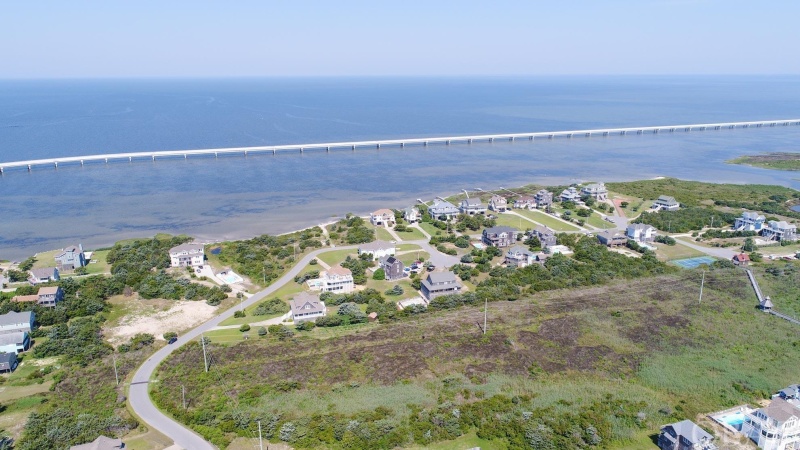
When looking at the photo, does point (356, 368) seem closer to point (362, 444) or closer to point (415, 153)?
point (362, 444)

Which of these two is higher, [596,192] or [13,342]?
[596,192]

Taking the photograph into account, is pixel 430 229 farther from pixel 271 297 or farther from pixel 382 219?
pixel 271 297

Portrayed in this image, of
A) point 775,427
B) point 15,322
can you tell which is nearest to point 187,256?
point 15,322

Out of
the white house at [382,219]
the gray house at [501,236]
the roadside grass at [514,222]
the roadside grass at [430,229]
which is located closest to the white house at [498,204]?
the roadside grass at [514,222]

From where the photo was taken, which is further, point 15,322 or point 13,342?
point 15,322

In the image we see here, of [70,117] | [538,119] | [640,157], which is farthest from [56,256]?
[538,119]

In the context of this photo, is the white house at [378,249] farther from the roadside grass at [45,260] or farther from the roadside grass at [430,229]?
the roadside grass at [45,260]
